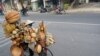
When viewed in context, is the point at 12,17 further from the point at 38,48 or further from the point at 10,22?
the point at 38,48

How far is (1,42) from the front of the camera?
1088 centimetres

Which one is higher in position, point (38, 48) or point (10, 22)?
point (10, 22)

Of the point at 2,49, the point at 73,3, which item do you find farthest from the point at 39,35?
the point at 73,3

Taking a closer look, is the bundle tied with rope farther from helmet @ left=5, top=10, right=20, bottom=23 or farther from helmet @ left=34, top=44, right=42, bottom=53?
helmet @ left=34, top=44, right=42, bottom=53

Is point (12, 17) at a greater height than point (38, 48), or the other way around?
point (12, 17)

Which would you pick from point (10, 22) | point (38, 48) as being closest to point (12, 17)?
point (10, 22)

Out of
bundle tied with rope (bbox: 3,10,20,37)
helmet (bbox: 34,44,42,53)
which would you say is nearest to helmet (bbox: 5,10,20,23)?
bundle tied with rope (bbox: 3,10,20,37)

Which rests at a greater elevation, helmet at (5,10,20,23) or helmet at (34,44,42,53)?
helmet at (5,10,20,23)

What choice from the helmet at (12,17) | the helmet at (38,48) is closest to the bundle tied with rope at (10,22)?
the helmet at (12,17)

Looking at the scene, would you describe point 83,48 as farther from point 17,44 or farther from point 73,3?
point 73,3

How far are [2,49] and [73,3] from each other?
28841 mm

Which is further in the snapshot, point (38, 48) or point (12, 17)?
point (12, 17)

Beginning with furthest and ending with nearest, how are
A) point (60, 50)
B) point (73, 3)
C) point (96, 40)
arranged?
1. point (73, 3)
2. point (96, 40)
3. point (60, 50)

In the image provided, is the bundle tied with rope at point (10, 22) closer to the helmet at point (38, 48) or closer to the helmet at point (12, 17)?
the helmet at point (12, 17)
